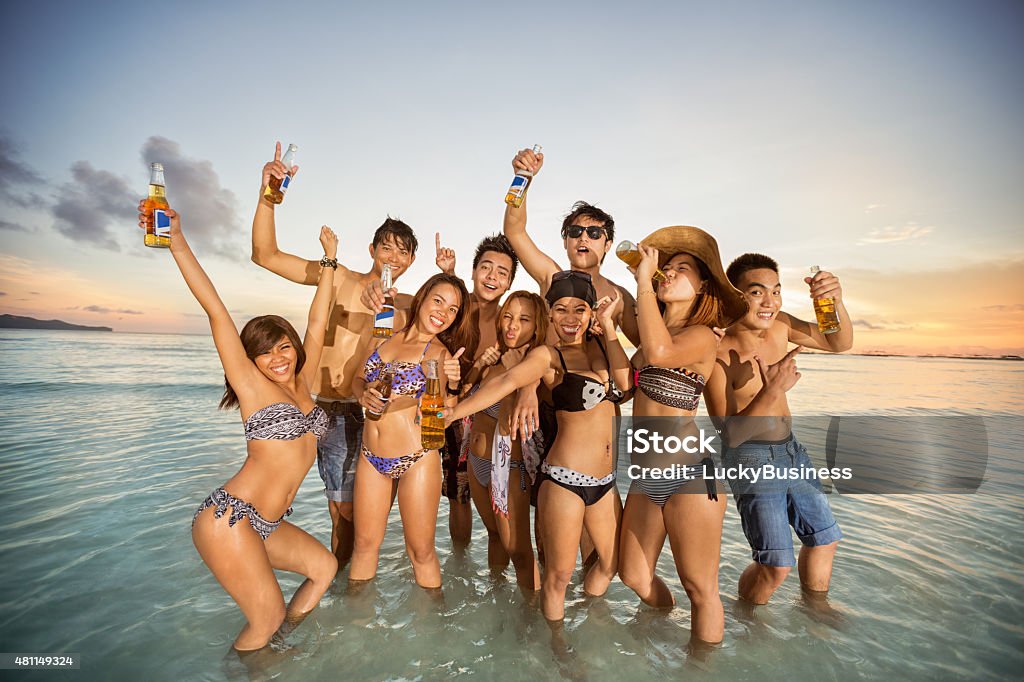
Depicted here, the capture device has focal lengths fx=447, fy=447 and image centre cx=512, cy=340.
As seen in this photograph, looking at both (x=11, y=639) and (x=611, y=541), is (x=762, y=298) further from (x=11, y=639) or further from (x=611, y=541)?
(x=11, y=639)

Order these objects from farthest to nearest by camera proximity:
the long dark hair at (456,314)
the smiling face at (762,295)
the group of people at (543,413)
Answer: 1. the long dark hair at (456,314)
2. the smiling face at (762,295)
3. the group of people at (543,413)

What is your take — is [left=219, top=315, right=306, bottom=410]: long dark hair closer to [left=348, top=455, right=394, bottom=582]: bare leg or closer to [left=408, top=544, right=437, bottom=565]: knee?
[left=348, top=455, right=394, bottom=582]: bare leg

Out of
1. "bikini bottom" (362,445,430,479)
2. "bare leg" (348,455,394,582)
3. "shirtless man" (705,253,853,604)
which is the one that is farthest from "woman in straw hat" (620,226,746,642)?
"bare leg" (348,455,394,582)

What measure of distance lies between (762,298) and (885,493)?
7.60 meters

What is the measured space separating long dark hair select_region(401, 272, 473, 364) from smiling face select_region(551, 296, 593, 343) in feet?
3.65

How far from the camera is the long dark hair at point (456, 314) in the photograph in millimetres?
4598

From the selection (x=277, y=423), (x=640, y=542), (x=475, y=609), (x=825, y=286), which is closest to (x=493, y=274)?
(x=277, y=423)

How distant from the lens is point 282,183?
4.63 m

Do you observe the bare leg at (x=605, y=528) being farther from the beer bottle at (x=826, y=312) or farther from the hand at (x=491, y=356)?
the beer bottle at (x=826, y=312)

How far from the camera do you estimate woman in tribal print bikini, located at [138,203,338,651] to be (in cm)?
339

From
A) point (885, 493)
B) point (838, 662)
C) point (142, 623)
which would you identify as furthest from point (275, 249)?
point (885, 493)

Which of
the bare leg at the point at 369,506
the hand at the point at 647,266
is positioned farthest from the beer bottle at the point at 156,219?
the hand at the point at 647,266

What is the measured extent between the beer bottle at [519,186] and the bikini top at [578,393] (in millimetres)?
1928

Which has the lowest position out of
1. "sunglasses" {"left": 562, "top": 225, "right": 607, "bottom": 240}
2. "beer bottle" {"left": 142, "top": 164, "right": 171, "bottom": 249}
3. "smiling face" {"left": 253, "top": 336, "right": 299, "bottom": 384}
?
"smiling face" {"left": 253, "top": 336, "right": 299, "bottom": 384}
